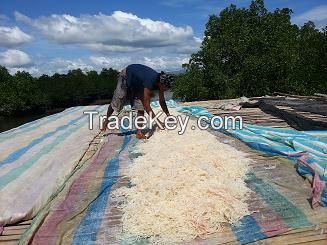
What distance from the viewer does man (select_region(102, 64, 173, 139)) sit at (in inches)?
164

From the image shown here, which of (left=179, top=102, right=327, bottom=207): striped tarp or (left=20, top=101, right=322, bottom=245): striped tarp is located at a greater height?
(left=179, top=102, right=327, bottom=207): striped tarp

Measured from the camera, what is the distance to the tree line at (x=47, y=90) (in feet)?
138

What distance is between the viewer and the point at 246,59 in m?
14.4

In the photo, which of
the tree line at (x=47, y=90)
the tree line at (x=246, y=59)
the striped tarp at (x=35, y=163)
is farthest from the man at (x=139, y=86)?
the tree line at (x=47, y=90)

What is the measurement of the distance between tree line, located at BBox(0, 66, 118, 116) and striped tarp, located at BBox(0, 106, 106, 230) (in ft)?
127

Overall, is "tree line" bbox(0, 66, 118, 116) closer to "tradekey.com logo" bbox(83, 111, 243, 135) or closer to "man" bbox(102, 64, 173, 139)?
"tradekey.com logo" bbox(83, 111, 243, 135)

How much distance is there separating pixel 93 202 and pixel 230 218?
2.97 feet

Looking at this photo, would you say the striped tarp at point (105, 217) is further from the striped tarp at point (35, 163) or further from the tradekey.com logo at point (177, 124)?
the tradekey.com logo at point (177, 124)

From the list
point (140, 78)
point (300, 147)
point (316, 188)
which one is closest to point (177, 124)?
point (140, 78)

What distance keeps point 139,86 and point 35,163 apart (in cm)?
156

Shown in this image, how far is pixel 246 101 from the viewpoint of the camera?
655cm

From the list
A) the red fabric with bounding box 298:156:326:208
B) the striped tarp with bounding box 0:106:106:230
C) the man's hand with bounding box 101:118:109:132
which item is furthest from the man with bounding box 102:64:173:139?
the red fabric with bounding box 298:156:326:208

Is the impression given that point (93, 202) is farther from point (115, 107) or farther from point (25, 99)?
point (25, 99)

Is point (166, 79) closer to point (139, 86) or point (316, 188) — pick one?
point (139, 86)
